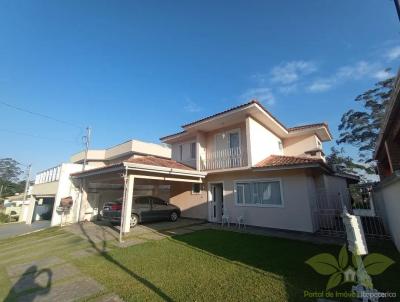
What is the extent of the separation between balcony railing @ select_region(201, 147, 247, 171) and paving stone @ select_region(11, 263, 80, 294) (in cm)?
863

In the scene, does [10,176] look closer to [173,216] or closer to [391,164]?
[173,216]

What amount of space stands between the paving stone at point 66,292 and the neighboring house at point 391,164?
22.5 feet

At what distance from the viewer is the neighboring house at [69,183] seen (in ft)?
48.3

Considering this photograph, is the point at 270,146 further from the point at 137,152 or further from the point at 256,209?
the point at 137,152

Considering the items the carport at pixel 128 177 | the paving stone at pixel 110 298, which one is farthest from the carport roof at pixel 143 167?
the paving stone at pixel 110 298

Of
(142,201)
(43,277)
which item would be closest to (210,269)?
(43,277)

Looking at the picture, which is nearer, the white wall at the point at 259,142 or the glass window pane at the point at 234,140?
the white wall at the point at 259,142

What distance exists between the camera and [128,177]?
32.1 ft

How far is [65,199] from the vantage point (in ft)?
46.4

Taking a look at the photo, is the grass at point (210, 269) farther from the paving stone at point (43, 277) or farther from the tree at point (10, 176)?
the tree at point (10, 176)

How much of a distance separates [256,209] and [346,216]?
783cm

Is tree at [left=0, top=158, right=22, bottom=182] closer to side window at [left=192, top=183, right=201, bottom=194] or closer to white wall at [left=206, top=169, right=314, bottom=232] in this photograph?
side window at [left=192, top=183, right=201, bottom=194]

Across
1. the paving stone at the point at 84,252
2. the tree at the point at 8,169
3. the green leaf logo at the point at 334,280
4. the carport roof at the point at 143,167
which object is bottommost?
the paving stone at the point at 84,252

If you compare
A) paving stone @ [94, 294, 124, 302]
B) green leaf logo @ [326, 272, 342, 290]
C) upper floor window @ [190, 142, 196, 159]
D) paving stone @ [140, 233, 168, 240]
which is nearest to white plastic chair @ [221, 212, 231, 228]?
paving stone @ [140, 233, 168, 240]
